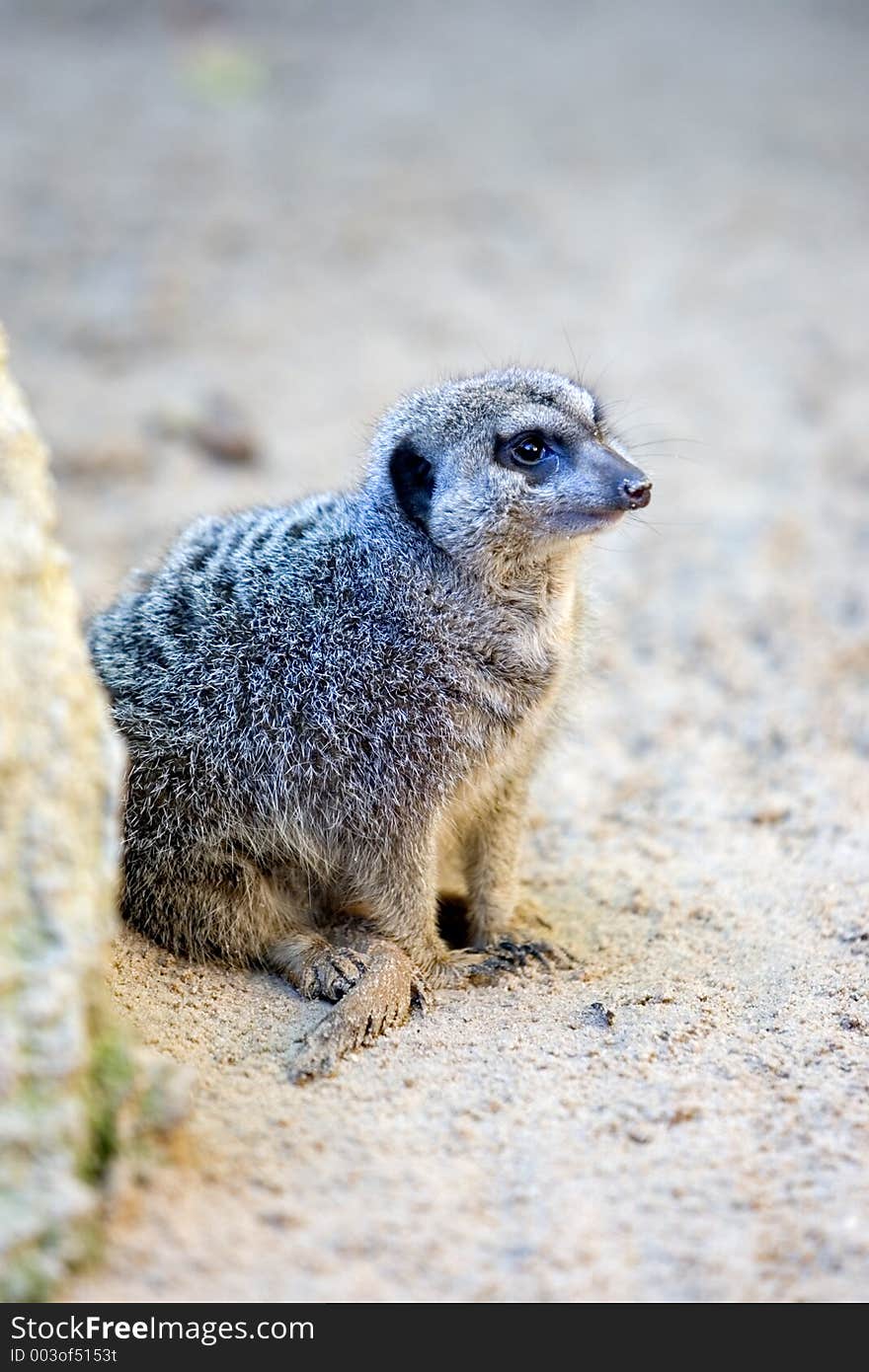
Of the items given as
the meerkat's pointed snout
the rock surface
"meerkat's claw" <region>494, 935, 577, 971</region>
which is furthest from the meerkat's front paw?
the meerkat's pointed snout

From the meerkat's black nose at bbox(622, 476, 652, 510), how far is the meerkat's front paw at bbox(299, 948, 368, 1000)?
1.18 meters

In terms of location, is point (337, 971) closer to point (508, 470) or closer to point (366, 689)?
point (366, 689)

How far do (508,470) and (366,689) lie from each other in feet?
1.97

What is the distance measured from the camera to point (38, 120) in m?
8.40

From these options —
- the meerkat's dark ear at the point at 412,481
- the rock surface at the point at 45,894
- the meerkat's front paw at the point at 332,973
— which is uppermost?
the meerkat's dark ear at the point at 412,481

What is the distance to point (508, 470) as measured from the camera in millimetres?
3070

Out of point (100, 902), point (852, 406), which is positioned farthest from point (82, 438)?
point (100, 902)

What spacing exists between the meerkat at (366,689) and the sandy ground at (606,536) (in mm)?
220

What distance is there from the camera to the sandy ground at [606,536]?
6.95 feet

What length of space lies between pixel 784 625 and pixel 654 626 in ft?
1.59

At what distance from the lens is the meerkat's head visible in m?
3.02

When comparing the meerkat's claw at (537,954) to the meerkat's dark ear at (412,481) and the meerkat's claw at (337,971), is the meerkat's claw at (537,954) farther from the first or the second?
the meerkat's dark ear at (412,481)

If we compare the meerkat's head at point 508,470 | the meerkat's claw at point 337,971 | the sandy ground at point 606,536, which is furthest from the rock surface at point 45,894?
the meerkat's head at point 508,470

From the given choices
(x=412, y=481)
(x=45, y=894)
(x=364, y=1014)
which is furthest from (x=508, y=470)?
(x=45, y=894)
